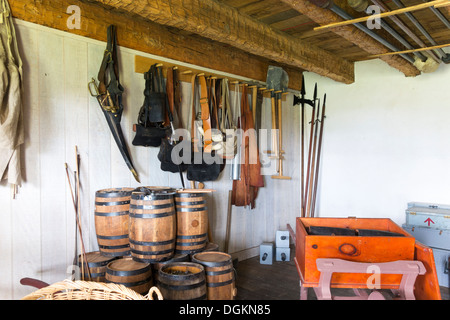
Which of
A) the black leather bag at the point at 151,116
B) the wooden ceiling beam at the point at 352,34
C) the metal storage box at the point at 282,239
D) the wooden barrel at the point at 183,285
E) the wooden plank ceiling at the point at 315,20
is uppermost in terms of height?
the wooden plank ceiling at the point at 315,20

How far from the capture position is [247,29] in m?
3.37

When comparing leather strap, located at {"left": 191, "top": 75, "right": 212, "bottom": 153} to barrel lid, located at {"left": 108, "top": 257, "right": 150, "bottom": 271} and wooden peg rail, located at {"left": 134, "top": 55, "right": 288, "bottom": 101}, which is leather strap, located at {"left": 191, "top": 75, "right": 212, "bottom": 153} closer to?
wooden peg rail, located at {"left": 134, "top": 55, "right": 288, "bottom": 101}

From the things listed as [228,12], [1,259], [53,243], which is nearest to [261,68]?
[228,12]

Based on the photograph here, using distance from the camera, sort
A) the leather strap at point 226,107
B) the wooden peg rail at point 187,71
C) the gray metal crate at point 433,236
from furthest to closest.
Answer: the leather strap at point 226,107, the gray metal crate at point 433,236, the wooden peg rail at point 187,71

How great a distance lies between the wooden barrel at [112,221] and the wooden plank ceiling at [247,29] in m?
1.37

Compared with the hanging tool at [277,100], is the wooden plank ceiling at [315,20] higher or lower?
higher

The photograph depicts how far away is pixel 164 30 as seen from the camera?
352 centimetres

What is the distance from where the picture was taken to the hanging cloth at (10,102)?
7.63 ft

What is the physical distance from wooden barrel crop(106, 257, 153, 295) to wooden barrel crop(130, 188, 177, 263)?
88mm

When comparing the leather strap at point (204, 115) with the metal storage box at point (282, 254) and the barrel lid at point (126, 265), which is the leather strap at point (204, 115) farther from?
the metal storage box at point (282, 254)

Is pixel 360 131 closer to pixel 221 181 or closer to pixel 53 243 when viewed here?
pixel 221 181

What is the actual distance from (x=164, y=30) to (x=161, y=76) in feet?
1.64

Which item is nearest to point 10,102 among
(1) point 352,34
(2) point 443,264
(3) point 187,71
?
(3) point 187,71

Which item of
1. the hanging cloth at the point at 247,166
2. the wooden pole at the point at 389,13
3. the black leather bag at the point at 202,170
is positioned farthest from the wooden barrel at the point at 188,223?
the wooden pole at the point at 389,13
